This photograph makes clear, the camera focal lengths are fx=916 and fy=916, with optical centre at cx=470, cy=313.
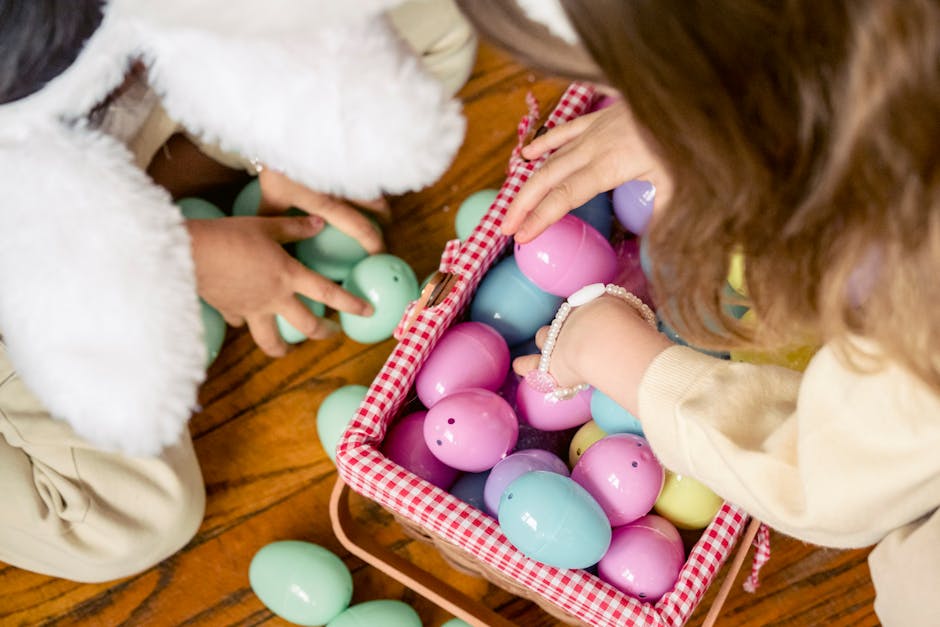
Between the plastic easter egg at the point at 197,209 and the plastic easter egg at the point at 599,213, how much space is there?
38cm

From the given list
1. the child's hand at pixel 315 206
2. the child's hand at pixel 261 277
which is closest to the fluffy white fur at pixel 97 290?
the child's hand at pixel 261 277

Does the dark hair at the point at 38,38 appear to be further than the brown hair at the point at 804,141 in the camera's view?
Yes

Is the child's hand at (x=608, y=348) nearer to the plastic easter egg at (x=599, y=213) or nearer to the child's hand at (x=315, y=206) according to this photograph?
the plastic easter egg at (x=599, y=213)

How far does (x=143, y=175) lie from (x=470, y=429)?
326 millimetres

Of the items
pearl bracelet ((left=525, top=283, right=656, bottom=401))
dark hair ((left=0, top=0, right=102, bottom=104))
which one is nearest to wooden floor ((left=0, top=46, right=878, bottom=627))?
pearl bracelet ((left=525, top=283, right=656, bottom=401))

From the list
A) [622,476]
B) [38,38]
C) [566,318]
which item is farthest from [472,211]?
[38,38]

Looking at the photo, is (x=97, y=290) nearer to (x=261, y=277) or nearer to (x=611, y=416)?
(x=261, y=277)

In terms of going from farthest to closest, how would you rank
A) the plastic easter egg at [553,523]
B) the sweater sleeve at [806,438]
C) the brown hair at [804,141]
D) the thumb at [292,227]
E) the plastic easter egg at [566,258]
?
the thumb at [292,227] < the plastic easter egg at [566,258] < the plastic easter egg at [553,523] < the sweater sleeve at [806,438] < the brown hair at [804,141]

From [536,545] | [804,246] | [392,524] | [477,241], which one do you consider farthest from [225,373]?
[804,246]

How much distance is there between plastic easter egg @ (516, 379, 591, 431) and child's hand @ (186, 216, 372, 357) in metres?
0.19

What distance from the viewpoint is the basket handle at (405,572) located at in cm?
86

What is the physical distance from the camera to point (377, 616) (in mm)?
875

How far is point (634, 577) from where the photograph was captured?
735 mm

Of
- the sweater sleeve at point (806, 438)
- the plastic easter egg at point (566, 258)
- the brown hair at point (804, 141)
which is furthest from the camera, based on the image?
the plastic easter egg at point (566, 258)
